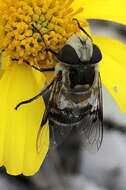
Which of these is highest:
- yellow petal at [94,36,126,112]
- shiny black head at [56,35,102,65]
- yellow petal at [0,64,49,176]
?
shiny black head at [56,35,102,65]

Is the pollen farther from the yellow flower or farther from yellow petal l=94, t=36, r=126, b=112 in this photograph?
yellow petal l=94, t=36, r=126, b=112

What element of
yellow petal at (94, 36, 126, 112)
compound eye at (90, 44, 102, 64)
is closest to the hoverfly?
compound eye at (90, 44, 102, 64)

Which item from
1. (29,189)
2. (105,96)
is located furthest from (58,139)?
(105,96)

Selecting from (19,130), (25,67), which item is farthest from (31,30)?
(19,130)

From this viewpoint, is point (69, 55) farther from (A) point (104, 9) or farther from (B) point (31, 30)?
(A) point (104, 9)

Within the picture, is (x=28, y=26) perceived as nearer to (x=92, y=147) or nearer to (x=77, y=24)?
(x=77, y=24)

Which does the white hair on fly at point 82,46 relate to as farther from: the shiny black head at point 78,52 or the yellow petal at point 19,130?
the yellow petal at point 19,130

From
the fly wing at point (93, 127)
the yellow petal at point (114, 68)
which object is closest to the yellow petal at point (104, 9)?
the yellow petal at point (114, 68)

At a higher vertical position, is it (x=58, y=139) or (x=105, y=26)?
(x=105, y=26)
